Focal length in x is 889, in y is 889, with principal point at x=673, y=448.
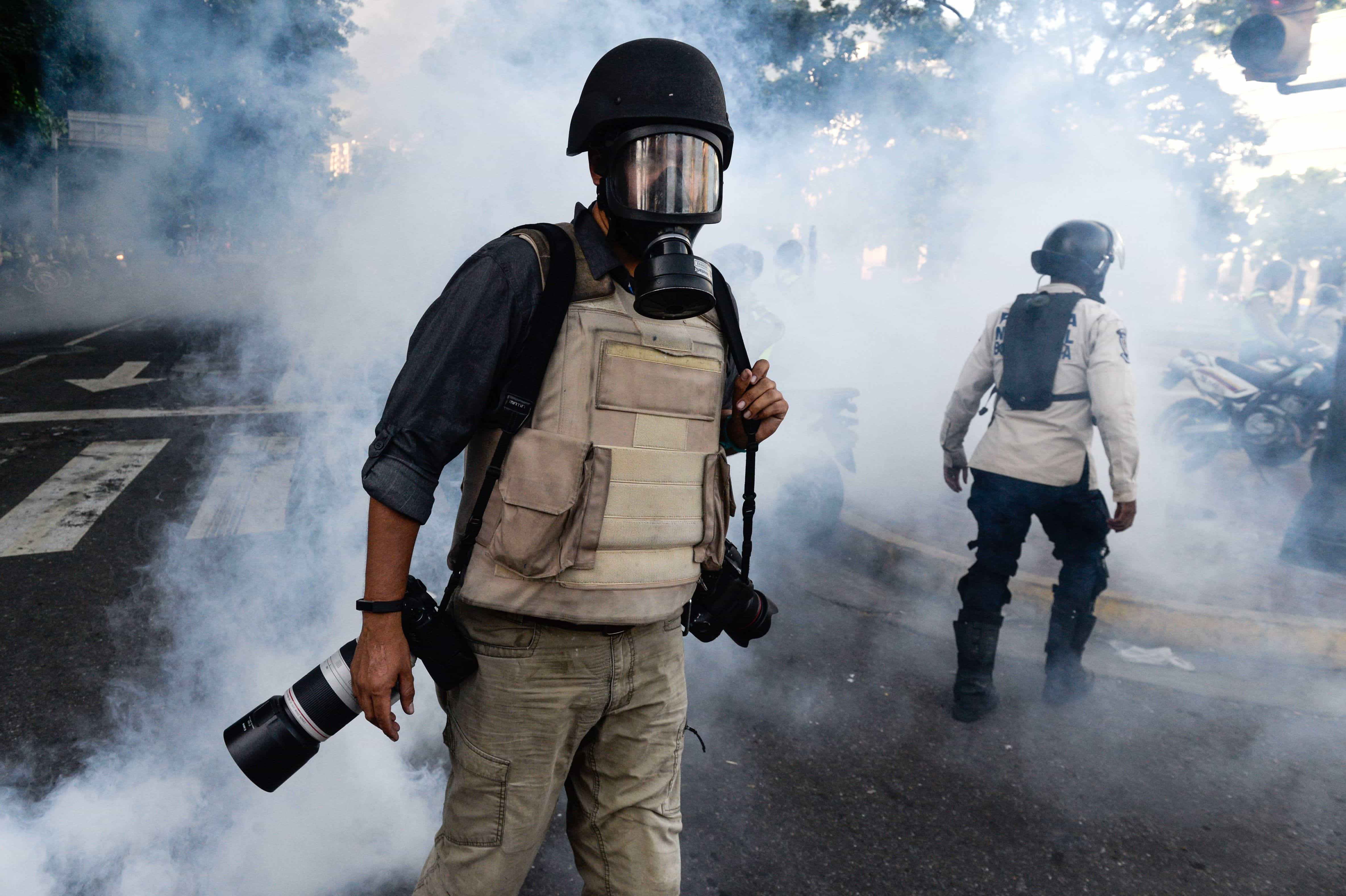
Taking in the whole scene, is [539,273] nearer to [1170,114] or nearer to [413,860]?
[413,860]

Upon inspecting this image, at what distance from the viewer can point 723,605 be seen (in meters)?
1.73

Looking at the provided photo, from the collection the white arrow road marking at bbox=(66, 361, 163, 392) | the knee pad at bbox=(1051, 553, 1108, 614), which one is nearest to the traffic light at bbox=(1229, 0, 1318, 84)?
the knee pad at bbox=(1051, 553, 1108, 614)

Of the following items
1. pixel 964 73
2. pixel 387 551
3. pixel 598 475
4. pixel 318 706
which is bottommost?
pixel 318 706

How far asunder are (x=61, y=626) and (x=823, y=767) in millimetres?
2842

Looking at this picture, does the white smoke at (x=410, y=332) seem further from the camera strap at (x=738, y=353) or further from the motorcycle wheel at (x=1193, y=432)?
the motorcycle wheel at (x=1193, y=432)

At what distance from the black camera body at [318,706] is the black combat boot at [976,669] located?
2.18 meters

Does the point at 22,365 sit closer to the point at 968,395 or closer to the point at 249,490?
the point at 249,490

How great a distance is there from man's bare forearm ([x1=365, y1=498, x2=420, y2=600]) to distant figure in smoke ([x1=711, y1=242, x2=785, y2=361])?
3.50m

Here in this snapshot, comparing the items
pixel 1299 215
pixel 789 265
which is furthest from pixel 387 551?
pixel 1299 215

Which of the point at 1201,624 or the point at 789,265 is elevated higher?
the point at 789,265

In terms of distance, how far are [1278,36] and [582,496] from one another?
4.77 m

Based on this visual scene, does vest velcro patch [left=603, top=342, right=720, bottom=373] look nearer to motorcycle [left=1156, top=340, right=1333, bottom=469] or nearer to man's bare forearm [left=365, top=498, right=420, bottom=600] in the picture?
man's bare forearm [left=365, top=498, right=420, bottom=600]

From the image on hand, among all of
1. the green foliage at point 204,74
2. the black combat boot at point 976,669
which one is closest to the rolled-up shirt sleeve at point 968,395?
the black combat boot at point 976,669

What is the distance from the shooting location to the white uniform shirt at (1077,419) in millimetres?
2953
